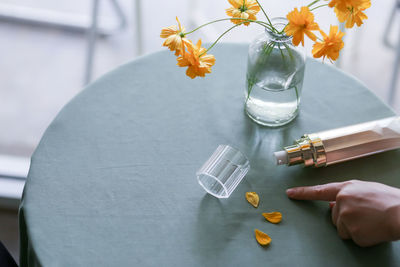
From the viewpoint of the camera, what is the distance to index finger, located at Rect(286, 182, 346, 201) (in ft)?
3.21

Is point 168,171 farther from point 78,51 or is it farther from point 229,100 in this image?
point 78,51

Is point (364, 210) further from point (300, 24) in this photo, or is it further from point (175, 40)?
point (175, 40)

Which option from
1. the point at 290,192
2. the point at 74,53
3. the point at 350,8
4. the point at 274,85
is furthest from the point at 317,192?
the point at 74,53

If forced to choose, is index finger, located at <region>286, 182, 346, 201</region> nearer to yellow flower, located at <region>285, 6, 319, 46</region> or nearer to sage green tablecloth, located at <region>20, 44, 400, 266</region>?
sage green tablecloth, located at <region>20, 44, 400, 266</region>

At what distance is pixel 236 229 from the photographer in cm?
96

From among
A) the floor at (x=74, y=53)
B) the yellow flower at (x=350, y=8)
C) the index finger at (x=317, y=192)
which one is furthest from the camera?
the floor at (x=74, y=53)

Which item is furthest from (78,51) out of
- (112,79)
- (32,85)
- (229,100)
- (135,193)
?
(135,193)

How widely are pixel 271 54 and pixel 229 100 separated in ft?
0.69

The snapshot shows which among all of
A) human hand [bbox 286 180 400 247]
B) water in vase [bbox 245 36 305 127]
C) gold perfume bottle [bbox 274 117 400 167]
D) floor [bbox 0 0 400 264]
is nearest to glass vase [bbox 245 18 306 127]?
water in vase [bbox 245 36 305 127]

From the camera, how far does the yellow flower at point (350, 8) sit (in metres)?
0.86

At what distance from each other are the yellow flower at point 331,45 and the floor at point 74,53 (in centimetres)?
154

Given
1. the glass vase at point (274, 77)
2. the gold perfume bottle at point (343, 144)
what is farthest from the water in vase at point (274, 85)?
the gold perfume bottle at point (343, 144)

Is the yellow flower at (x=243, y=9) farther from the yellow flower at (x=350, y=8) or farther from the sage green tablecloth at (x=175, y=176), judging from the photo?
the sage green tablecloth at (x=175, y=176)

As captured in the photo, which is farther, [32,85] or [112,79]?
[32,85]
